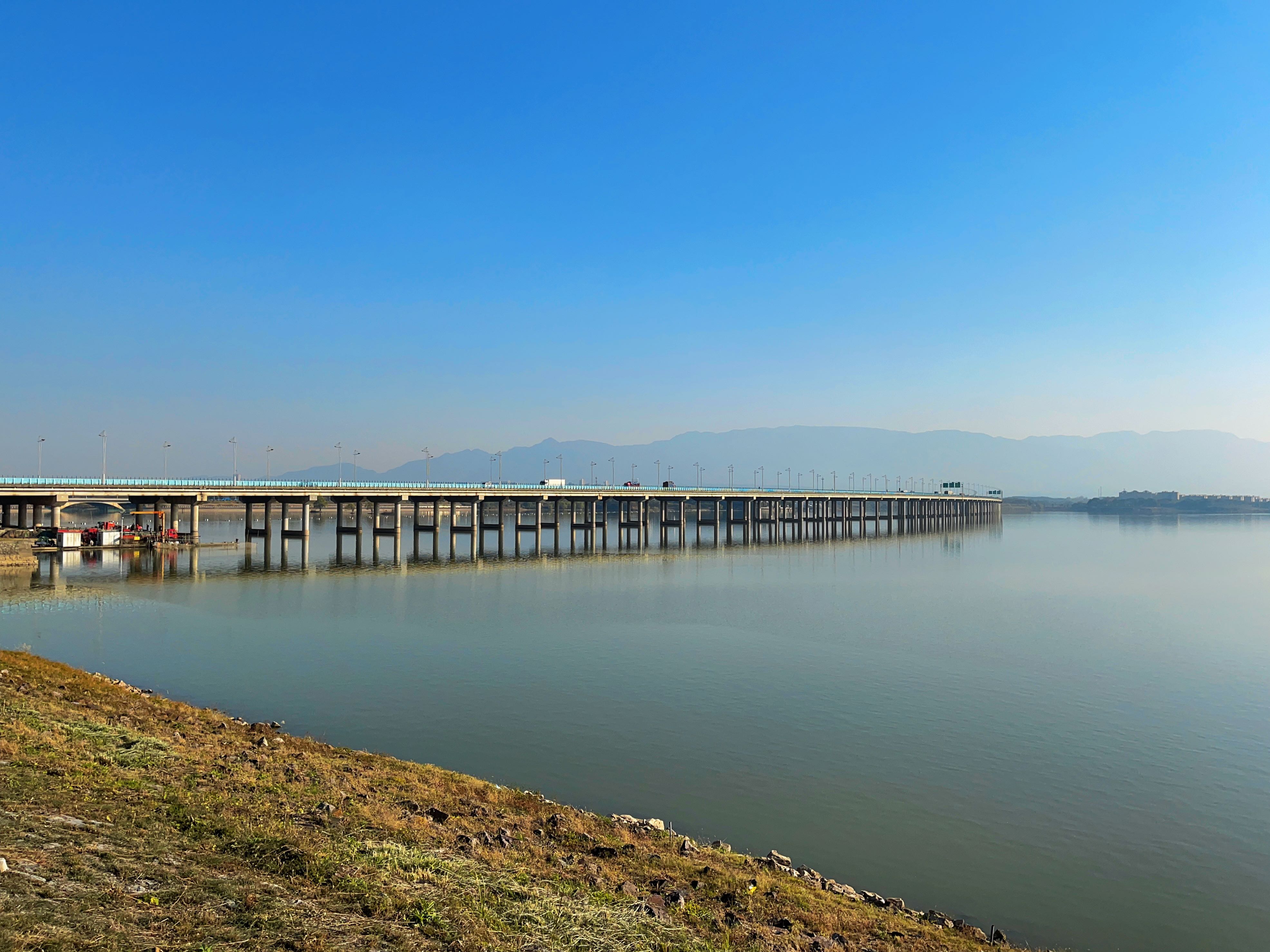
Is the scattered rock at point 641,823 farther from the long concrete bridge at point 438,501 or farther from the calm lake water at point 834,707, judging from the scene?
the long concrete bridge at point 438,501

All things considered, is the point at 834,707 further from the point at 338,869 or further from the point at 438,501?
the point at 438,501

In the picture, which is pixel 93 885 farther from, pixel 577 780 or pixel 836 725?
pixel 836 725

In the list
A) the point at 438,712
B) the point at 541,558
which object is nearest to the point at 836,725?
the point at 438,712

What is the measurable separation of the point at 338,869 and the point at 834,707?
2101 centimetres

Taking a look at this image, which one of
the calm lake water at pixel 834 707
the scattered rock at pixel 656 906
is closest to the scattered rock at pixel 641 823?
the calm lake water at pixel 834 707

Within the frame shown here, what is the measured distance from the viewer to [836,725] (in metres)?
26.5

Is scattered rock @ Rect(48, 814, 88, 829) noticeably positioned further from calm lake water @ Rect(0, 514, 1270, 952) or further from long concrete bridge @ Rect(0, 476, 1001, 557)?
long concrete bridge @ Rect(0, 476, 1001, 557)

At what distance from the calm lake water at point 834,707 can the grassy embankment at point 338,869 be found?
3125 millimetres

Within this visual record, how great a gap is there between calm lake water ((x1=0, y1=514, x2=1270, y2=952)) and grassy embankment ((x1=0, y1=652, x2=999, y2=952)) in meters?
3.12

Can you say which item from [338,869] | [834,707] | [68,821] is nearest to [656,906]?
[338,869]

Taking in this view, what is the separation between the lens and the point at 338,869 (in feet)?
38.0

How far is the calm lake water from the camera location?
1709 centimetres

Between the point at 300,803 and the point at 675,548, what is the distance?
327ft

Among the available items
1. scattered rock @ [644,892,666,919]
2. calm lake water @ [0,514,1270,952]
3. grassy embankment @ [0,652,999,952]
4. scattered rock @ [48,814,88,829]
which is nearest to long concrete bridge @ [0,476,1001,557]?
calm lake water @ [0,514,1270,952]
